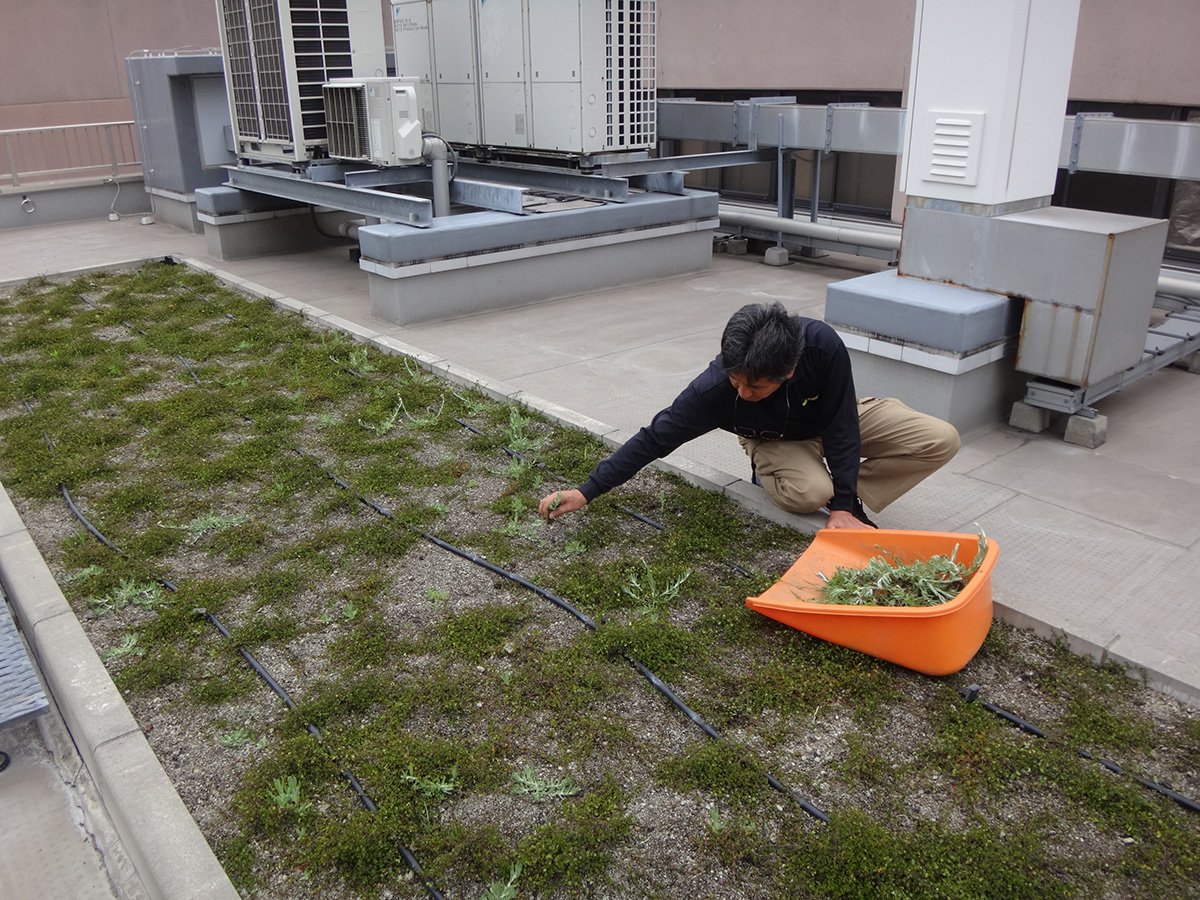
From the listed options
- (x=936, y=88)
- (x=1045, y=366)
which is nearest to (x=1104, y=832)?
(x=1045, y=366)

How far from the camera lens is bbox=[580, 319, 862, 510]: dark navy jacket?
3574 mm

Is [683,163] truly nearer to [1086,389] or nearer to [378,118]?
[378,118]

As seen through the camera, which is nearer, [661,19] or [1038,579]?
[1038,579]

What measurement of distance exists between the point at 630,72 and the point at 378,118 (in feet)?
7.32

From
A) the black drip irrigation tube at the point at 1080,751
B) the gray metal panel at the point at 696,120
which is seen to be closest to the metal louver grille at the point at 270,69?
the gray metal panel at the point at 696,120

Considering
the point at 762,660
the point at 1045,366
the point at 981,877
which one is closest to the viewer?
the point at 981,877

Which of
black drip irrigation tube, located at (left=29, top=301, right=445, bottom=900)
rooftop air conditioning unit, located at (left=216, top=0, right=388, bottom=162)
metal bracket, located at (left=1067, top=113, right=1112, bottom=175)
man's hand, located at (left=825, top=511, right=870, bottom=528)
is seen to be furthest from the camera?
rooftop air conditioning unit, located at (left=216, top=0, right=388, bottom=162)

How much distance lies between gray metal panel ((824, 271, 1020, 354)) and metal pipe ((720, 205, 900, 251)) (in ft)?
8.55

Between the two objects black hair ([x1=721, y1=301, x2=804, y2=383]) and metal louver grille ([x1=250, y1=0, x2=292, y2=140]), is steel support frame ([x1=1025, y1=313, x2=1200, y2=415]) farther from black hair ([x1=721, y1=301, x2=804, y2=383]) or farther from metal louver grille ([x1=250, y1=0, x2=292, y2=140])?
metal louver grille ([x1=250, y1=0, x2=292, y2=140])

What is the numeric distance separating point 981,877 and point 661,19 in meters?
11.4

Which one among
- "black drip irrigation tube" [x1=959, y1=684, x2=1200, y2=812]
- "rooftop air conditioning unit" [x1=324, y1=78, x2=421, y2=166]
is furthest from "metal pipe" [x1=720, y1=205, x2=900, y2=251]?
"black drip irrigation tube" [x1=959, y1=684, x2=1200, y2=812]

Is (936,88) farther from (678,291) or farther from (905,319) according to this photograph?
(678,291)

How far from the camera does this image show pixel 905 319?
15.9 ft

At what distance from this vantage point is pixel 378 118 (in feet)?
25.7
